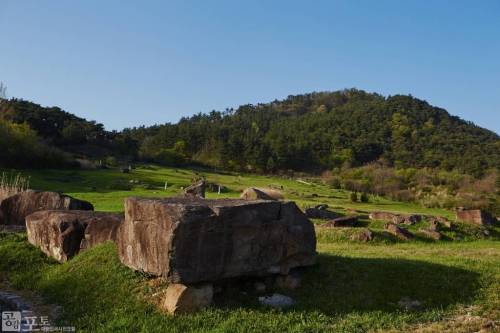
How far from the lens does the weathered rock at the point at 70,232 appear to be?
14.5 metres

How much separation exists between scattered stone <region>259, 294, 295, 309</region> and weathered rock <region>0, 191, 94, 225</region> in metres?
12.8

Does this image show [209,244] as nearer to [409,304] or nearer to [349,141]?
[409,304]

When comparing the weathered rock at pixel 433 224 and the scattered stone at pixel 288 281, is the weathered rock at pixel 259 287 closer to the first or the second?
the scattered stone at pixel 288 281

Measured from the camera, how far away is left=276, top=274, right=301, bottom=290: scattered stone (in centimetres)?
1131

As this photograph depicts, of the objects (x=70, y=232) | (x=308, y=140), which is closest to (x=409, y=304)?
(x=70, y=232)

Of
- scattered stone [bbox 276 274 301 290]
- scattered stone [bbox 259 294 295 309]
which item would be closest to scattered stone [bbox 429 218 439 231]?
scattered stone [bbox 276 274 301 290]

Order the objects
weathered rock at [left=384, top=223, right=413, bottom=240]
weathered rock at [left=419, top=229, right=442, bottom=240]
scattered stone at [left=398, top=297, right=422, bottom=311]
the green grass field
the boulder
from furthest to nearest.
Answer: the boulder < weathered rock at [left=419, top=229, right=442, bottom=240] < weathered rock at [left=384, top=223, right=413, bottom=240] < scattered stone at [left=398, top=297, right=422, bottom=311] < the green grass field

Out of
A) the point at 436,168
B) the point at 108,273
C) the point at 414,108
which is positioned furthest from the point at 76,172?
the point at 414,108

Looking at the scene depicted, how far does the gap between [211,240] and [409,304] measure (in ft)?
14.1

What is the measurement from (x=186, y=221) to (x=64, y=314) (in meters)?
3.16

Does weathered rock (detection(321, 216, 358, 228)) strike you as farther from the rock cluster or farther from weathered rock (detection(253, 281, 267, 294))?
weathered rock (detection(253, 281, 267, 294))

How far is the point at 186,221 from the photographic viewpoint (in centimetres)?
1002

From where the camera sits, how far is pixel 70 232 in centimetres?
1475

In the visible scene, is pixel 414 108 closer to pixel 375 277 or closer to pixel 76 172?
pixel 76 172
